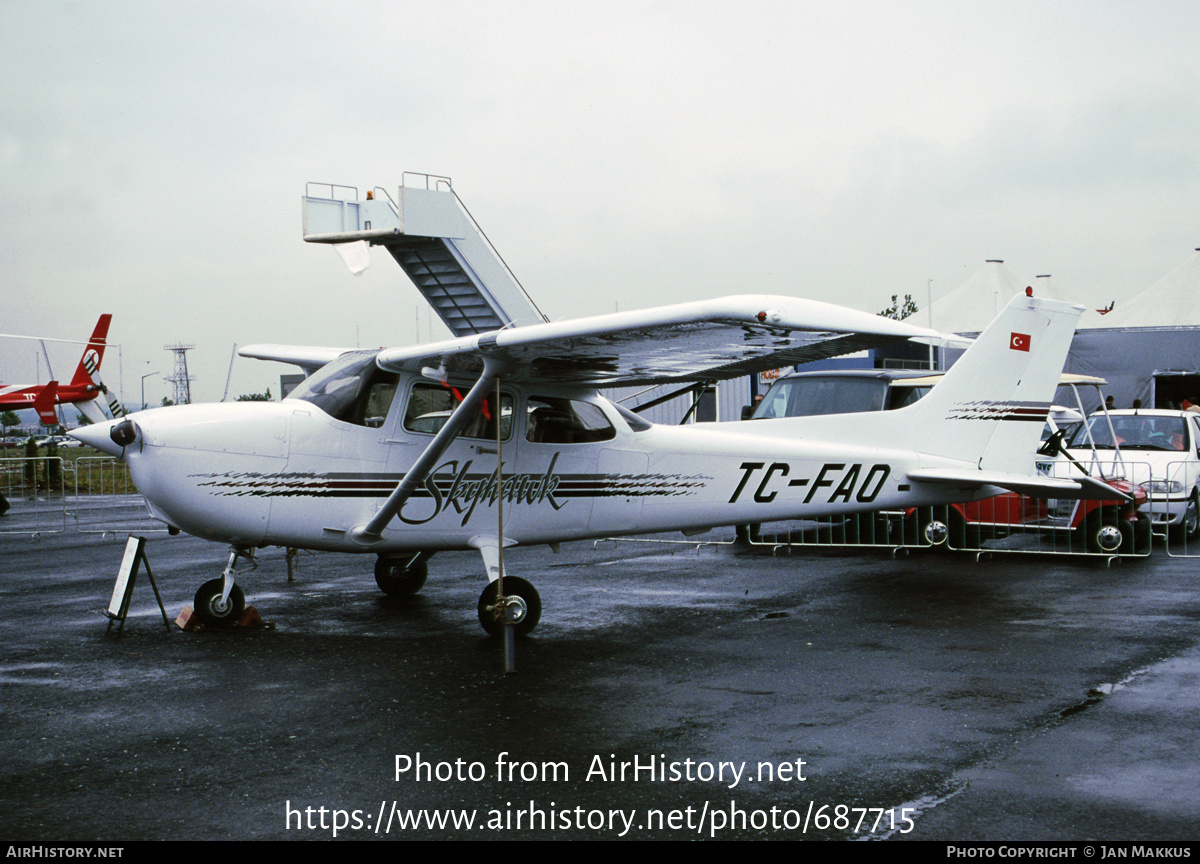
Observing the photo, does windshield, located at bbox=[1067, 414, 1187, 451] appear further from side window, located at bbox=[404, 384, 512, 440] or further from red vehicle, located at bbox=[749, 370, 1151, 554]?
side window, located at bbox=[404, 384, 512, 440]

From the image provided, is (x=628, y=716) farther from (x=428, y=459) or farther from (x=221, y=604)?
(x=221, y=604)

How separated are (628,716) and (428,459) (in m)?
2.71

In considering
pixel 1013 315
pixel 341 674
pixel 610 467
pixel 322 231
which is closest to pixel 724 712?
pixel 341 674

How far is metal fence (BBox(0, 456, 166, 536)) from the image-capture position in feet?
57.6

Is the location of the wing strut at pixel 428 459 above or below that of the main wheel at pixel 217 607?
above

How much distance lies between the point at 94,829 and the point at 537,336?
3891mm

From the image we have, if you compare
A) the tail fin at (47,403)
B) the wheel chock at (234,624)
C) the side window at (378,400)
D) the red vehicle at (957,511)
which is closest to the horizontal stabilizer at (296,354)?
the side window at (378,400)

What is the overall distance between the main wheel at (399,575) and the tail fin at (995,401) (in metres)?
4.84

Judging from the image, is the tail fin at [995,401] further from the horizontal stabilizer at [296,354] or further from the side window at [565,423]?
the horizontal stabilizer at [296,354]

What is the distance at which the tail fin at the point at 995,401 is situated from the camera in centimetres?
1009

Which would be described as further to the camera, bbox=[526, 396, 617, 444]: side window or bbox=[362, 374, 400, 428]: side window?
bbox=[526, 396, 617, 444]: side window

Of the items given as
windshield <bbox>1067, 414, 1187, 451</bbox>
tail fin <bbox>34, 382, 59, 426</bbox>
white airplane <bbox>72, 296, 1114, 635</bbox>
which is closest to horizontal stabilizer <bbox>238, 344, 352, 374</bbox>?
white airplane <bbox>72, 296, 1114, 635</bbox>

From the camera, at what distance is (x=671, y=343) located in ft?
23.5

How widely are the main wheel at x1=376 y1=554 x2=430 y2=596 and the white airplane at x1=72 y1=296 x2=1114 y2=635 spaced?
0.06 ft
